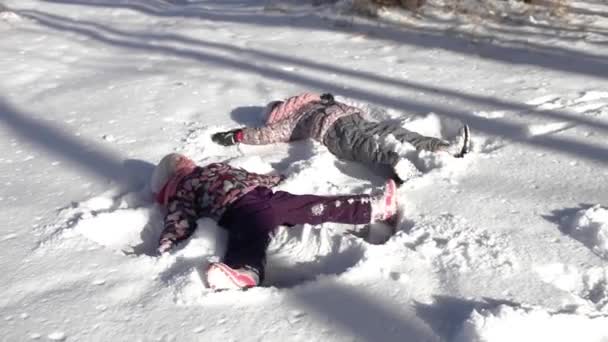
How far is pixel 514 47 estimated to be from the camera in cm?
500

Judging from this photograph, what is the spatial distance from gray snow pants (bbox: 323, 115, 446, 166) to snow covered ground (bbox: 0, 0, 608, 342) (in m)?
0.07

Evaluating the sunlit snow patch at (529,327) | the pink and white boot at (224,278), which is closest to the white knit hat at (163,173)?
the pink and white boot at (224,278)

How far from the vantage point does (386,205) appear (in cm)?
285

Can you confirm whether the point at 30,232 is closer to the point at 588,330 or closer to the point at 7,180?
the point at 7,180

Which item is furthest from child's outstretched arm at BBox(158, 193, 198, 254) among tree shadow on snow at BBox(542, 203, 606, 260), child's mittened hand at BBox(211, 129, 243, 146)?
tree shadow on snow at BBox(542, 203, 606, 260)

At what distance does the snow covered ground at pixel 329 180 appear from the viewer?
2.25 metres

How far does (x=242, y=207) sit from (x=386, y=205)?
0.60 metres

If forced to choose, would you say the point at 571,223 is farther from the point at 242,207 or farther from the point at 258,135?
the point at 258,135

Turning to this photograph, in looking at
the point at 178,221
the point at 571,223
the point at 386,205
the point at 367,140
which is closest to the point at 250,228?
the point at 178,221

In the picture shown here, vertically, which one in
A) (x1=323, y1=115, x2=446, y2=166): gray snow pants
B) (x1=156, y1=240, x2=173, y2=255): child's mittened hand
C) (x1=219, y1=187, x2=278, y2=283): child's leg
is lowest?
(x1=156, y1=240, x2=173, y2=255): child's mittened hand

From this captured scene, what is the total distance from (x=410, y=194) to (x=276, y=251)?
2.16ft

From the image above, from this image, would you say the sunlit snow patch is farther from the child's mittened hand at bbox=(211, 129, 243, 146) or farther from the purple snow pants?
the child's mittened hand at bbox=(211, 129, 243, 146)

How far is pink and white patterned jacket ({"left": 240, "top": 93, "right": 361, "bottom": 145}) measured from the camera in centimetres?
363

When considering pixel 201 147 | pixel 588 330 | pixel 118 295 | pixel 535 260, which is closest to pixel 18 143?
pixel 201 147
